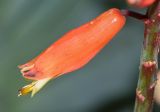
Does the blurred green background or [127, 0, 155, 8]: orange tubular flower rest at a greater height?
[127, 0, 155, 8]: orange tubular flower

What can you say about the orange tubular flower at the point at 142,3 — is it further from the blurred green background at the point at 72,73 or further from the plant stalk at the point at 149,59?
the blurred green background at the point at 72,73

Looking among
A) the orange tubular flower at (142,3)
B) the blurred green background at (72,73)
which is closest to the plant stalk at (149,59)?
the orange tubular flower at (142,3)

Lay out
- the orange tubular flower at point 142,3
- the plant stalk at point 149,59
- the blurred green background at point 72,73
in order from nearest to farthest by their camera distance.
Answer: the orange tubular flower at point 142,3 < the plant stalk at point 149,59 < the blurred green background at point 72,73

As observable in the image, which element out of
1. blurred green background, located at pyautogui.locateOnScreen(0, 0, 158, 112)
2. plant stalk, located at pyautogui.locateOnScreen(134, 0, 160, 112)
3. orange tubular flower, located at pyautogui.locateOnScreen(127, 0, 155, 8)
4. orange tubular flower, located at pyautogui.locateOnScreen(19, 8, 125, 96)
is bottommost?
blurred green background, located at pyautogui.locateOnScreen(0, 0, 158, 112)

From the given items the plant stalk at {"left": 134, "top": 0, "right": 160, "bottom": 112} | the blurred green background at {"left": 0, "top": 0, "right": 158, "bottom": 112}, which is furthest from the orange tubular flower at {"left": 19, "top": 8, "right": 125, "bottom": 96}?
the blurred green background at {"left": 0, "top": 0, "right": 158, "bottom": 112}

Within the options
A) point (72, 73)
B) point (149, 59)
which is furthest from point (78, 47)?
point (72, 73)

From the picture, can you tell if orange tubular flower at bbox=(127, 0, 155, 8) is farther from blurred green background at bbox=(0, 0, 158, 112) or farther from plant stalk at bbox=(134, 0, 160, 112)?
blurred green background at bbox=(0, 0, 158, 112)
